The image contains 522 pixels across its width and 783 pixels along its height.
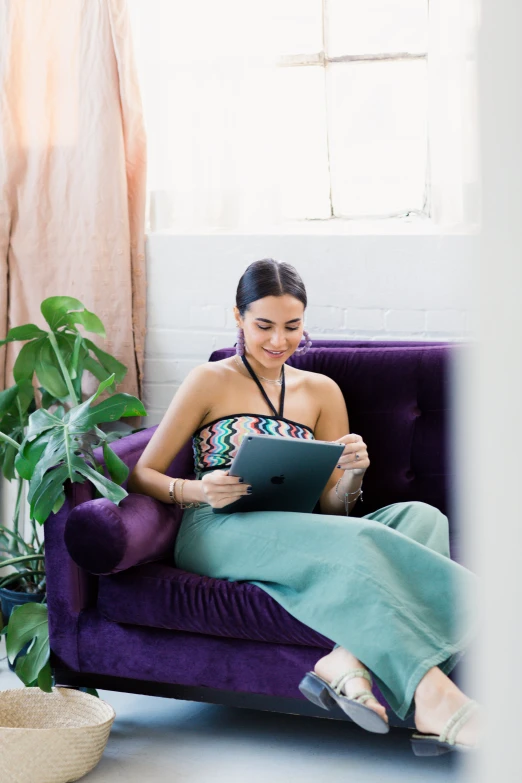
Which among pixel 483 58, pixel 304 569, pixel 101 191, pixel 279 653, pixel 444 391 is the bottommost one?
pixel 279 653

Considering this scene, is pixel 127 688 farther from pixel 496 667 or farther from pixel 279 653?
pixel 496 667

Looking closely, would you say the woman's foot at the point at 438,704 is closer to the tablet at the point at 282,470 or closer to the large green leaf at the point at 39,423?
the tablet at the point at 282,470

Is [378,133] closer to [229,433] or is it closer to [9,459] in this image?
[229,433]

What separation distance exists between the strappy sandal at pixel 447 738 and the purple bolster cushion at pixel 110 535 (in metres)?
0.73

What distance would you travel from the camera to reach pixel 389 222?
2846mm

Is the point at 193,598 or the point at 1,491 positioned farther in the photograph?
the point at 1,491

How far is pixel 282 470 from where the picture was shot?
1872 millimetres

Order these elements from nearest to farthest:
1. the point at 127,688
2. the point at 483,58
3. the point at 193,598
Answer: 1. the point at 483,58
2. the point at 193,598
3. the point at 127,688

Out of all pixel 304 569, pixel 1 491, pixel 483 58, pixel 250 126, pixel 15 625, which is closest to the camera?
pixel 483 58

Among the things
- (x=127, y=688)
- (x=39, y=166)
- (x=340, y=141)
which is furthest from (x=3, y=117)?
(x=127, y=688)

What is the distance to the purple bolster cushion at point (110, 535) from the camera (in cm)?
191

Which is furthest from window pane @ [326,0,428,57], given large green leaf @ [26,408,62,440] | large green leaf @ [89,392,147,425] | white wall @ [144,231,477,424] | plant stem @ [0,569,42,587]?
plant stem @ [0,569,42,587]

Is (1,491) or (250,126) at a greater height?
(250,126)

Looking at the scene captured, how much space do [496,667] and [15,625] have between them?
83.3 inches
